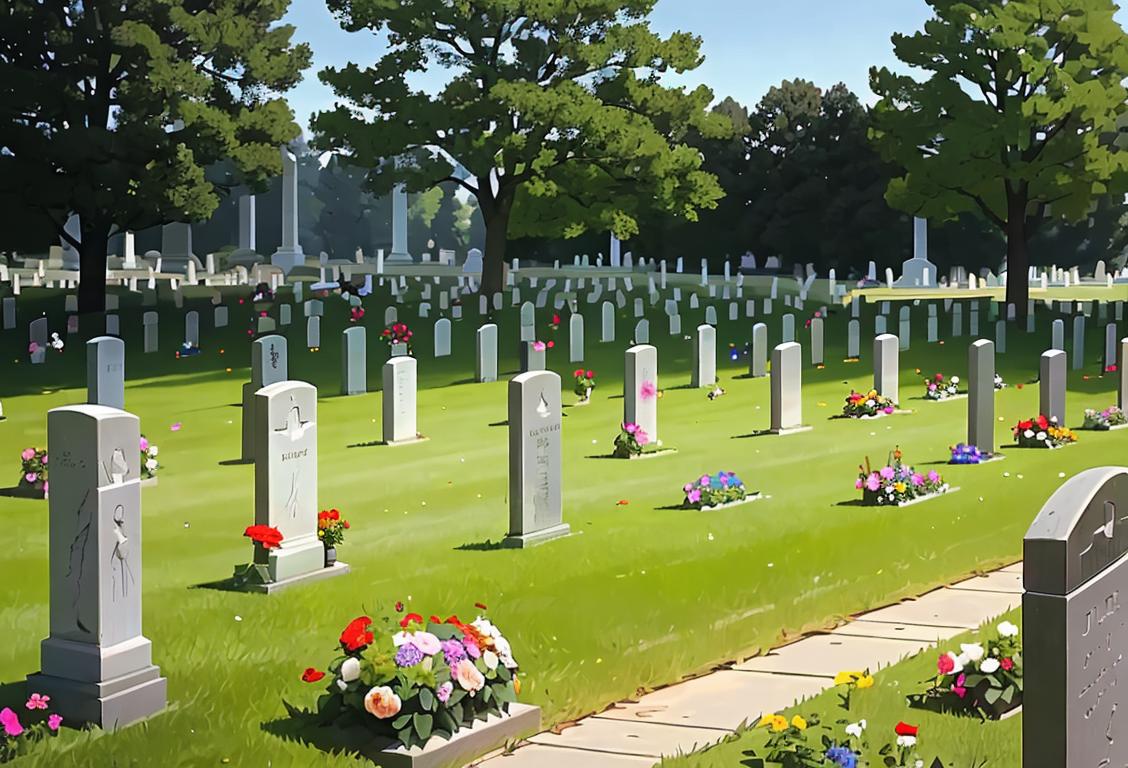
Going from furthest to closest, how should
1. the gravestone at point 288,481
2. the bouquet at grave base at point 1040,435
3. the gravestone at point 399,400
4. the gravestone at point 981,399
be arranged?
the gravestone at point 399,400
the bouquet at grave base at point 1040,435
the gravestone at point 981,399
the gravestone at point 288,481

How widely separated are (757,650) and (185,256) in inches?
2368

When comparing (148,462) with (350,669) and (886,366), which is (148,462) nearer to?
(350,669)

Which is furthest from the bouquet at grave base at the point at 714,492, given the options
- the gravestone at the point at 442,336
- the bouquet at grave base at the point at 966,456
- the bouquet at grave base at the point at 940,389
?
the gravestone at the point at 442,336

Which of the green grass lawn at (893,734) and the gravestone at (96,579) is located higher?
the gravestone at (96,579)

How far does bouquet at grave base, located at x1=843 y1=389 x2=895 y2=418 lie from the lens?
24.1m

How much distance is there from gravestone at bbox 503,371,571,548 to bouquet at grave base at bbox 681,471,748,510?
7.18 ft

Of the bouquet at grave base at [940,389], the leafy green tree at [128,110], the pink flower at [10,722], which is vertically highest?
the leafy green tree at [128,110]

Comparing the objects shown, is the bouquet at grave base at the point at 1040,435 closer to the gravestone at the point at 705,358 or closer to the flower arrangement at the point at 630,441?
the flower arrangement at the point at 630,441

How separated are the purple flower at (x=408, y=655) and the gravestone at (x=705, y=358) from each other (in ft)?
66.4

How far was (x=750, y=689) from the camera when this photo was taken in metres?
9.91

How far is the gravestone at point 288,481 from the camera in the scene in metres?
12.0

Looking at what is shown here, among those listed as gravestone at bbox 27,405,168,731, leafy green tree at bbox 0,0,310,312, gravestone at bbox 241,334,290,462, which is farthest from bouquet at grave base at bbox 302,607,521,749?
leafy green tree at bbox 0,0,310,312

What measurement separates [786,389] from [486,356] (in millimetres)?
8400

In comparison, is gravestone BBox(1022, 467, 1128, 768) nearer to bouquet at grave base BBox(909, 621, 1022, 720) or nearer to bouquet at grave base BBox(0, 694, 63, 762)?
bouquet at grave base BBox(909, 621, 1022, 720)
